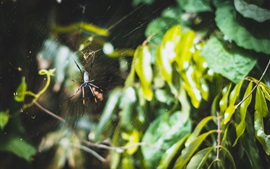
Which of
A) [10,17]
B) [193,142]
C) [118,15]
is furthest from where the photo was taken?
[118,15]

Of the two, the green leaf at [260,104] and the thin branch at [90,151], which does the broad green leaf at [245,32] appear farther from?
the thin branch at [90,151]

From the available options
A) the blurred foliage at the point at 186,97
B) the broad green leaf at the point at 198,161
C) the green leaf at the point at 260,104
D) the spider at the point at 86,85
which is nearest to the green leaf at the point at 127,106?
the blurred foliage at the point at 186,97

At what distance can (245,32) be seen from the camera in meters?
0.71

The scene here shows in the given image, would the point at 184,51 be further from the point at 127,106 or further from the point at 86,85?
the point at 86,85

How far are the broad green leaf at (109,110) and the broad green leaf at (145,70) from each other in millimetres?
132

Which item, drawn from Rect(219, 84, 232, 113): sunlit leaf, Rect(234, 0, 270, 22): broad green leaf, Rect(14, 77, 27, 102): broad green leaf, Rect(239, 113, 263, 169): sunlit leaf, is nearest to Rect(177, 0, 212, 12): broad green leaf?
Rect(234, 0, 270, 22): broad green leaf

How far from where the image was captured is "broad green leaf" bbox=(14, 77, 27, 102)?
79cm

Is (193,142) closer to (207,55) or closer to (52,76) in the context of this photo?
(207,55)

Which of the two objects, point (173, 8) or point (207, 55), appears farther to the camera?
point (173, 8)

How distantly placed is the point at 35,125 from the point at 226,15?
69 centimetres

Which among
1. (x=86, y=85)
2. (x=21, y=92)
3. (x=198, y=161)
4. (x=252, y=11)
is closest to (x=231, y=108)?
(x=198, y=161)

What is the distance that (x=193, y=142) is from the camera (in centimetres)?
66

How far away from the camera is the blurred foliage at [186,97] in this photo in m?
0.68

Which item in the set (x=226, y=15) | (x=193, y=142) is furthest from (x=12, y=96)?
(x=226, y=15)
